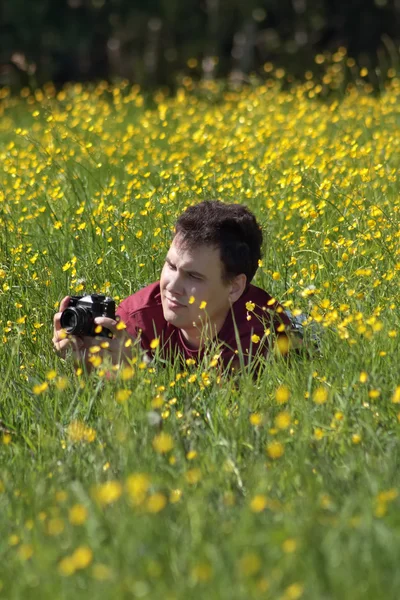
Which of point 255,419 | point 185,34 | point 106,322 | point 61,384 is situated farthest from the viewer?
point 185,34

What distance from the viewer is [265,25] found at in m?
12.6

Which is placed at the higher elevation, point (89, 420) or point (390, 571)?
point (390, 571)

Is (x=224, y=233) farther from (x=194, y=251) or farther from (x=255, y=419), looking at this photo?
(x=255, y=419)

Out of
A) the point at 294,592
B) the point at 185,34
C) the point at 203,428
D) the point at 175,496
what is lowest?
the point at 185,34

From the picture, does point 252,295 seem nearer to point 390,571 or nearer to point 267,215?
point 267,215

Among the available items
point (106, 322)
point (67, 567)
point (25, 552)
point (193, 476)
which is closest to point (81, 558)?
point (67, 567)

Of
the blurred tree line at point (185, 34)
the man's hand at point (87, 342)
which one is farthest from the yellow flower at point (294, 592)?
the blurred tree line at point (185, 34)

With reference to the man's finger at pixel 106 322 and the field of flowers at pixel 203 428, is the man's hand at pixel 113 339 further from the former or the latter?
the field of flowers at pixel 203 428

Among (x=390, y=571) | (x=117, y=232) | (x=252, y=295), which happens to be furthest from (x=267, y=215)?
(x=390, y=571)

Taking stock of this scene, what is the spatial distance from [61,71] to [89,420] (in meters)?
10.0

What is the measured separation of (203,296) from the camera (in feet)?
12.4

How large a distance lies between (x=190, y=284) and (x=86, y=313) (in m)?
0.41

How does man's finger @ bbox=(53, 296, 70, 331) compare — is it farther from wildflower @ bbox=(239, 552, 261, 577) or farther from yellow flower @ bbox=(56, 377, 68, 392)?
wildflower @ bbox=(239, 552, 261, 577)

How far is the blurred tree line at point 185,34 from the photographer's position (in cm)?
1217
